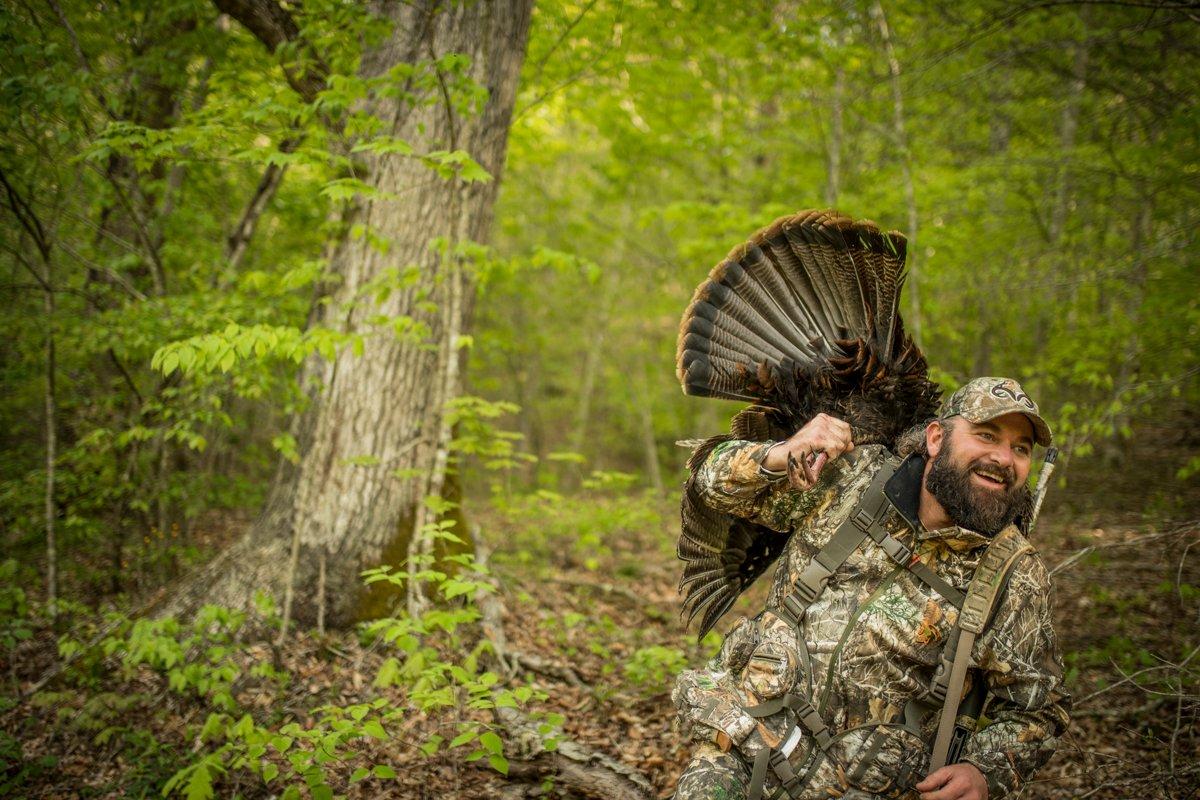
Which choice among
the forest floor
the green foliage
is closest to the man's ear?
the forest floor

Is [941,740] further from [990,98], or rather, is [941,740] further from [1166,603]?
[990,98]

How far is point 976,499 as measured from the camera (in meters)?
2.46

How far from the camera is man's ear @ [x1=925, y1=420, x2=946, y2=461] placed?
2.61 metres

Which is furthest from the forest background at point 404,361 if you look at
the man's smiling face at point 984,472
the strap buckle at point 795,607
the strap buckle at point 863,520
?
the strap buckle at point 863,520

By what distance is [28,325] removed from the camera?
5.98 m

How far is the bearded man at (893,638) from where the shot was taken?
2404 millimetres

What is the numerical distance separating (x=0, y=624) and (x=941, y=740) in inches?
241

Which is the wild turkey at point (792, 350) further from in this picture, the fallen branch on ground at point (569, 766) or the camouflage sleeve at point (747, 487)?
the fallen branch on ground at point (569, 766)

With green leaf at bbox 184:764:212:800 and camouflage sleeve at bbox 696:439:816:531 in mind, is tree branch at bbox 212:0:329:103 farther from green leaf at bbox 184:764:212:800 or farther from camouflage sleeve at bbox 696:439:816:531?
green leaf at bbox 184:764:212:800

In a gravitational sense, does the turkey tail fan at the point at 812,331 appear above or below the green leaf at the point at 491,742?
above

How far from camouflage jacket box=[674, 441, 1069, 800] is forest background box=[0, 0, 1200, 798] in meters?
0.97

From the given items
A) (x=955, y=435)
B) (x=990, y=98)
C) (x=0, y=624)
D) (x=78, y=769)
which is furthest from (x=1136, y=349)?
(x=0, y=624)

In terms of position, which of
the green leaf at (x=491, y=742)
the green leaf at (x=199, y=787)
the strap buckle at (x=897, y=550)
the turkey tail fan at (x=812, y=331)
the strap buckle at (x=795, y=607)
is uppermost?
the turkey tail fan at (x=812, y=331)

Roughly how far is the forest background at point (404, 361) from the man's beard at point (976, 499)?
4.66ft
